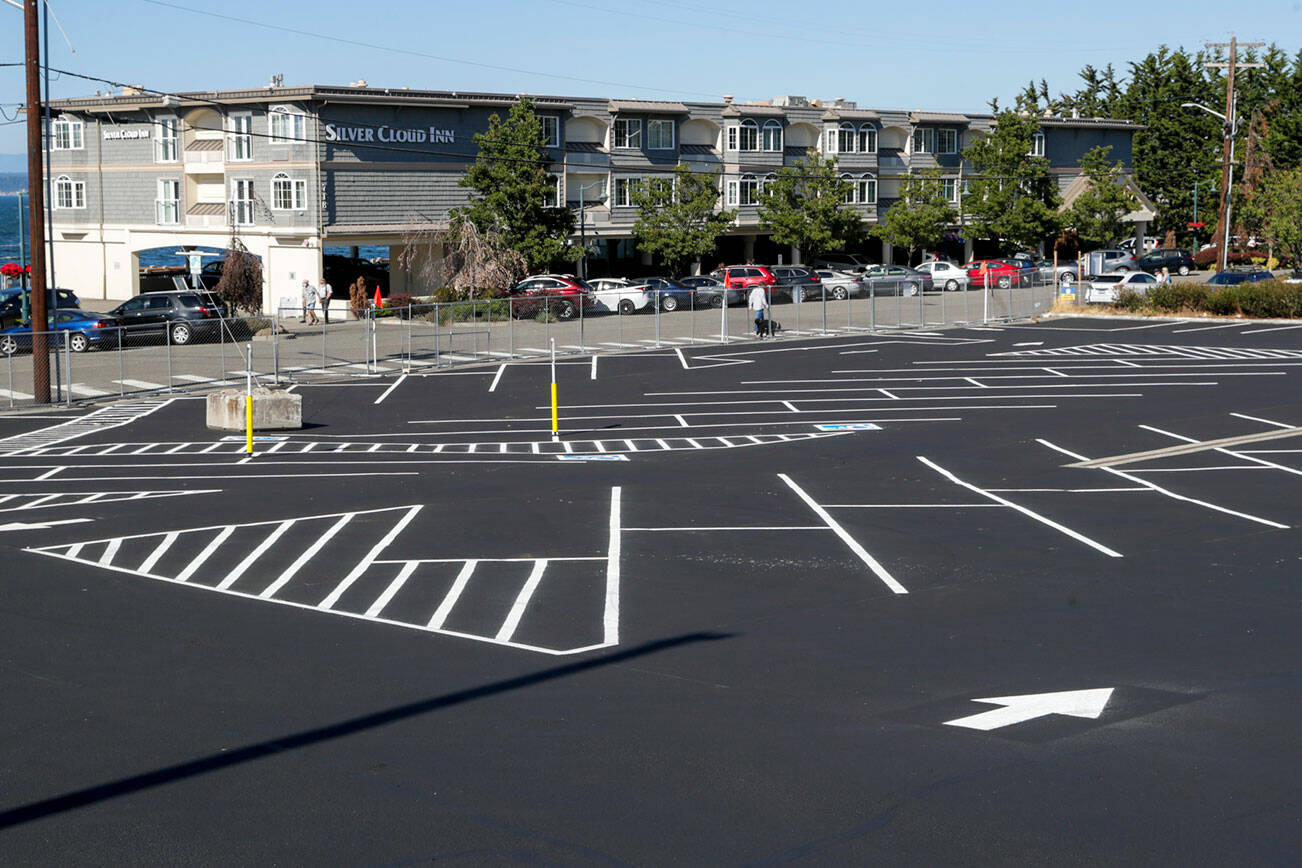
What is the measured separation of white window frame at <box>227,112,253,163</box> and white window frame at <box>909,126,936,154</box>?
39264 millimetres

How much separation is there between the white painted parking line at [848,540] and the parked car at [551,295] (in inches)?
1081

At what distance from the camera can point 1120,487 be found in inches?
786

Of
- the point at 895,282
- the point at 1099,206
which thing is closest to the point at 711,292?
the point at 895,282

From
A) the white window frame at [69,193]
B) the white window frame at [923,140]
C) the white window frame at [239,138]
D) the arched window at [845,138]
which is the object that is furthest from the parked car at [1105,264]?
the white window frame at [69,193]

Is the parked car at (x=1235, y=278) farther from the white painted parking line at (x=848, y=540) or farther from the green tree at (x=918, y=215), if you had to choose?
the white painted parking line at (x=848, y=540)

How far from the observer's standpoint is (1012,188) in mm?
A: 74000

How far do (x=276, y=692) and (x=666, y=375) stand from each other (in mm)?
26275

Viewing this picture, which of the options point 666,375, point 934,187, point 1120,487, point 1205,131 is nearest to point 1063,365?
point 666,375

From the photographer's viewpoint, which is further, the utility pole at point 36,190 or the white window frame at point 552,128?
the white window frame at point 552,128

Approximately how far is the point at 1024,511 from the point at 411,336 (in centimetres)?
2991

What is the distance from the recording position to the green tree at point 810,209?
226 feet

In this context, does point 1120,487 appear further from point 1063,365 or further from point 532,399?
point 1063,365

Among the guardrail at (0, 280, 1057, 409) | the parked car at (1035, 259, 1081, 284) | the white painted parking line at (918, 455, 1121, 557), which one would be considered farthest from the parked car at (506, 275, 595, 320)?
the white painted parking line at (918, 455, 1121, 557)

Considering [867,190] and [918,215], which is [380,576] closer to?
[918,215]
